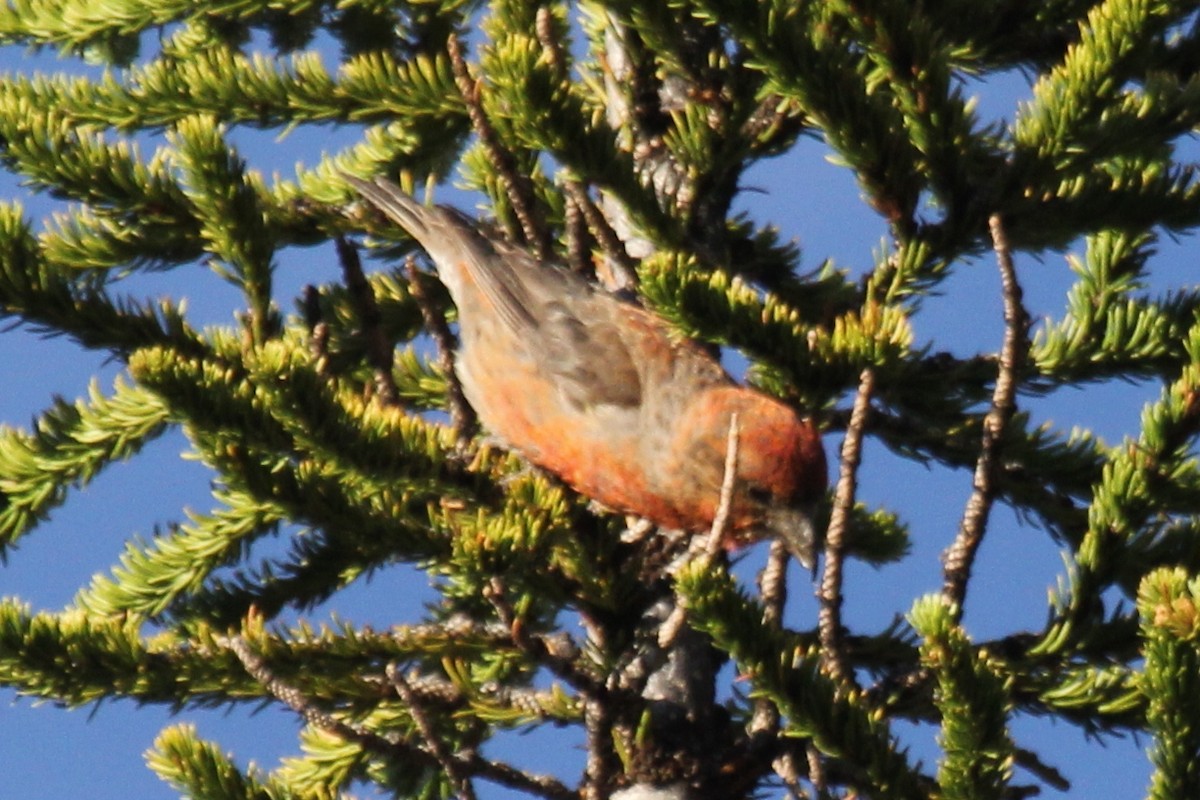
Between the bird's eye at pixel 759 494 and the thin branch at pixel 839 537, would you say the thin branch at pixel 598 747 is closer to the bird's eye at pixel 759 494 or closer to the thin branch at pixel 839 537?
the thin branch at pixel 839 537

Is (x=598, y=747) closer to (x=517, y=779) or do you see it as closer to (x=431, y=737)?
(x=517, y=779)

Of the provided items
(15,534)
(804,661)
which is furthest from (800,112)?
(15,534)

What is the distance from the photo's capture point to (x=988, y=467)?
114 inches

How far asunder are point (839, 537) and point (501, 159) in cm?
127

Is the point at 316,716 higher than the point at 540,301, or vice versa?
the point at 540,301

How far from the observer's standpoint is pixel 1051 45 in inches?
159

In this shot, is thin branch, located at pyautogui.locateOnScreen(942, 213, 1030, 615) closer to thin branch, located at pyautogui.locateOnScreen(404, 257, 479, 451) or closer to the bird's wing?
thin branch, located at pyautogui.locateOnScreen(404, 257, 479, 451)

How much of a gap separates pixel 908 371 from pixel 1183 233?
2.60ft

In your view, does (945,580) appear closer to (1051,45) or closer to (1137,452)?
(1137,452)

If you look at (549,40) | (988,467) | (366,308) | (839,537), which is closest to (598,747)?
(839,537)

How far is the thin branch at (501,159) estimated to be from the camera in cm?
334

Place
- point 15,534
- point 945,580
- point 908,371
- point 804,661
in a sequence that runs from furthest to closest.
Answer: point 15,534 → point 908,371 → point 945,580 → point 804,661

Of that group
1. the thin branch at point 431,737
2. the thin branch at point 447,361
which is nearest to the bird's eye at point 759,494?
the thin branch at point 447,361

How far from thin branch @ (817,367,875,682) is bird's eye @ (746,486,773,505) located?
1.10 metres
